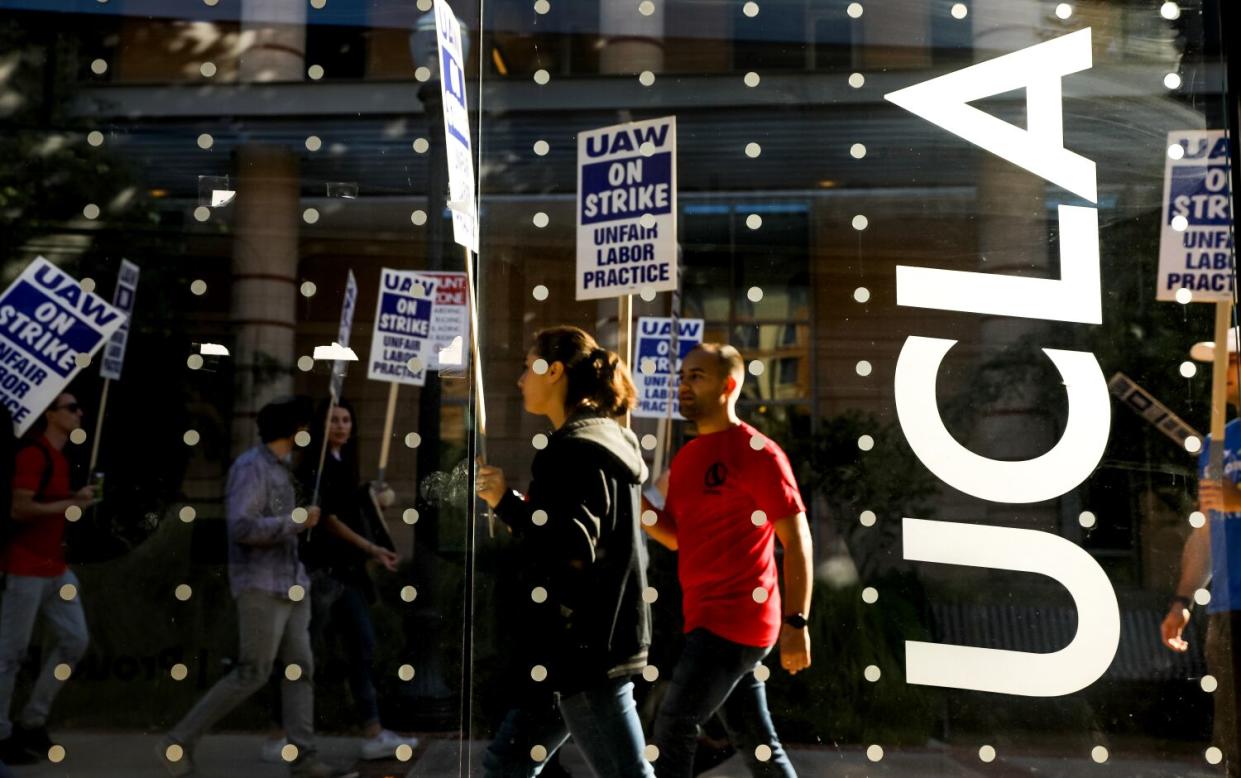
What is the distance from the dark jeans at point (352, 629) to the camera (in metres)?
3.08

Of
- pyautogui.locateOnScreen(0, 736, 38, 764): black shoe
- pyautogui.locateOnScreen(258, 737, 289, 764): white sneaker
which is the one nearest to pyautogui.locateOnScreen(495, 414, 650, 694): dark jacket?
pyautogui.locateOnScreen(258, 737, 289, 764): white sneaker

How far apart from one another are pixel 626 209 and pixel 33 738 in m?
2.48

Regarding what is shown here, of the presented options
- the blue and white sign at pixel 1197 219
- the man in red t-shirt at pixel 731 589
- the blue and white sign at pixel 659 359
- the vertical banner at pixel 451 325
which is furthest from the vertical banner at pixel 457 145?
the blue and white sign at pixel 1197 219

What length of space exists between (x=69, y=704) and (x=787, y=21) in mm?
3128

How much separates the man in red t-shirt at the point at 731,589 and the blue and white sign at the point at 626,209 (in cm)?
42

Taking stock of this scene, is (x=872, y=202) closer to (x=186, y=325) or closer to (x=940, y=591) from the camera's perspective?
(x=940, y=591)

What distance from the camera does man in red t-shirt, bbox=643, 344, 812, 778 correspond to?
3006 mm

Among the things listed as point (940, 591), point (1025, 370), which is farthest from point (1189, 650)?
point (1025, 370)

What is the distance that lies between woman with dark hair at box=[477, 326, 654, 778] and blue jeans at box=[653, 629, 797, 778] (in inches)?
3.8

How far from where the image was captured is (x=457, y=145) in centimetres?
313

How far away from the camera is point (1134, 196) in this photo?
319cm

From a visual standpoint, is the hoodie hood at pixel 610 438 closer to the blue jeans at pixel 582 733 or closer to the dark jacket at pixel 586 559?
the dark jacket at pixel 586 559

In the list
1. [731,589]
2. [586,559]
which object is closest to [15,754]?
[586,559]

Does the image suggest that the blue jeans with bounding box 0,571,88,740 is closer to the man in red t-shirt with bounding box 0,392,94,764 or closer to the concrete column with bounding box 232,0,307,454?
the man in red t-shirt with bounding box 0,392,94,764
